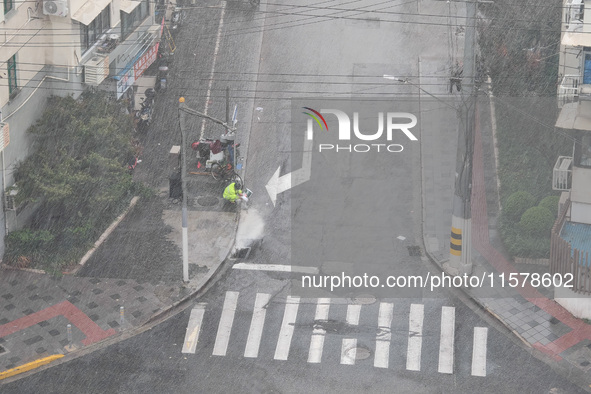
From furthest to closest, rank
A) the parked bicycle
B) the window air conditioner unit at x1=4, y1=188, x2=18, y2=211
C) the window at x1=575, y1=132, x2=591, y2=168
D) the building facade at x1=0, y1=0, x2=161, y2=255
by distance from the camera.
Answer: the parked bicycle → the window air conditioner unit at x1=4, y1=188, x2=18, y2=211 → the building facade at x1=0, y1=0, x2=161, y2=255 → the window at x1=575, y1=132, x2=591, y2=168

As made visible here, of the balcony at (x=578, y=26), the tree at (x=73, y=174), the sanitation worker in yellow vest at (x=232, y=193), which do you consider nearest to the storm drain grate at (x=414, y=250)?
the sanitation worker in yellow vest at (x=232, y=193)

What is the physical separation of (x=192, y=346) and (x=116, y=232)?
8455 millimetres

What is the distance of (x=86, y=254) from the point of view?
40750mm

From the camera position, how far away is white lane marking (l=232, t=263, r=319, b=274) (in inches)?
1575

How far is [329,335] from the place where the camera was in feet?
119

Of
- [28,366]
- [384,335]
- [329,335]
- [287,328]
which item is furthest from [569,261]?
[28,366]

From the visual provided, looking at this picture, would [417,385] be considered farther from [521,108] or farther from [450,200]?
[521,108]

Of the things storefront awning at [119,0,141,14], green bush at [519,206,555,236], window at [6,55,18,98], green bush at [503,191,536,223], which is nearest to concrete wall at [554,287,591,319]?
green bush at [519,206,555,236]

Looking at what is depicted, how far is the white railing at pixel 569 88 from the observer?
37.2 metres

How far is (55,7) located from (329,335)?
52.9 feet

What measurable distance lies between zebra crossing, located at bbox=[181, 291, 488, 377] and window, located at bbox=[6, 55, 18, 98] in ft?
34.7

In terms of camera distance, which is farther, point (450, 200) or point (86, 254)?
point (450, 200)

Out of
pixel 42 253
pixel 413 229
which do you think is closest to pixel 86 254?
pixel 42 253

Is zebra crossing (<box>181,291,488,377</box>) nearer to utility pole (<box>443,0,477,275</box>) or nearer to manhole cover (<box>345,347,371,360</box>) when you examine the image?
manhole cover (<box>345,347,371,360</box>)
